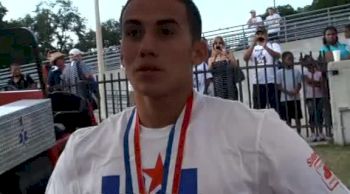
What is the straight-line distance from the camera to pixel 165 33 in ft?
7.00

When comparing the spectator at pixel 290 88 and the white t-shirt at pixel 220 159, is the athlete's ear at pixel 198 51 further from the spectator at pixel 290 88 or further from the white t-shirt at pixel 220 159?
the spectator at pixel 290 88

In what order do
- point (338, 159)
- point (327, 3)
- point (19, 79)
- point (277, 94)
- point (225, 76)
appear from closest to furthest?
point (338, 159) → point (19, 79) → point (277, 94) → point (225, 76) → point (327, 3)

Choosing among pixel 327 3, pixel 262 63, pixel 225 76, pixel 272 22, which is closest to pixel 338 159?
pixel 262 63

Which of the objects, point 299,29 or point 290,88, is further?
point 299,29

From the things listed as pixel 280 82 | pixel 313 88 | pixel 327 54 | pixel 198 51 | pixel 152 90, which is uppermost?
pixel 327 54

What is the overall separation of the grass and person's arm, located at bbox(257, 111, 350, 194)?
5997 millimetres

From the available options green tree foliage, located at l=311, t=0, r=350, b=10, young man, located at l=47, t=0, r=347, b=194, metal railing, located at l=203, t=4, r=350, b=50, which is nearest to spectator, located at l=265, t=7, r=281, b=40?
metal railing, located at l=203, t=4, r=350, b=50

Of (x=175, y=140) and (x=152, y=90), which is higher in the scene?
(x=152, y=90)

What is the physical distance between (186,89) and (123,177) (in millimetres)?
312

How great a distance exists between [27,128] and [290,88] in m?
6.84

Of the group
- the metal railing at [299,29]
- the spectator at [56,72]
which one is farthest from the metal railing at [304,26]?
the spectator at [56,72]

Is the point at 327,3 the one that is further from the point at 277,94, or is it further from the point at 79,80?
the point at 277,94

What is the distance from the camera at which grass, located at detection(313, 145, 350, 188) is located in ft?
27.6

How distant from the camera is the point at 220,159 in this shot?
2.04 metres
